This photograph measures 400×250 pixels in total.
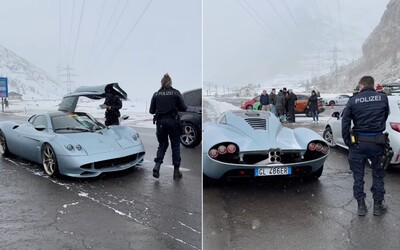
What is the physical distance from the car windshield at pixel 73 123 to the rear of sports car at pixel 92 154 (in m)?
0.12

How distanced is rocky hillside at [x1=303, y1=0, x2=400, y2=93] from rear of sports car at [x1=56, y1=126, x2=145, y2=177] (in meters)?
1.51

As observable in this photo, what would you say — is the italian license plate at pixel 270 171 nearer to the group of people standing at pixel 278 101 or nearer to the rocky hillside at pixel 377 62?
the group of people standing at pixel 278 101

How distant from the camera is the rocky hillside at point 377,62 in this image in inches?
104

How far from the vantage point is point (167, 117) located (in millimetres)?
1904

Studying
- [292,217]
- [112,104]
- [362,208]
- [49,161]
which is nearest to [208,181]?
[292,217]

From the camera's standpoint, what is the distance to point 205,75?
5.14 feet

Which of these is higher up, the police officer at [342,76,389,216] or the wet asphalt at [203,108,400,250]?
the police officer at [342,76,389,216]

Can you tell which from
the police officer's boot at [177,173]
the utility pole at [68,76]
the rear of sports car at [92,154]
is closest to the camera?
the utility pole at [68,76]

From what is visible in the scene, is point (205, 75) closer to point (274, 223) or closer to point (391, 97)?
point (274, 223)

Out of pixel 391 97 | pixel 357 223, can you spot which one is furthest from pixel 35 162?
pixel 391 97

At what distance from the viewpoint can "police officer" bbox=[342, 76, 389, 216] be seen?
7.88ft

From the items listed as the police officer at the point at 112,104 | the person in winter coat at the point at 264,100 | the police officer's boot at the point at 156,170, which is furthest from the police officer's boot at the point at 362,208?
the police officer at the point at 112,104

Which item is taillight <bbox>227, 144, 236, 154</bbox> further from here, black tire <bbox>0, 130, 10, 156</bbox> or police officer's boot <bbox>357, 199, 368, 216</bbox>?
black tire <bbox>0, 130, 10, 156</bbox>

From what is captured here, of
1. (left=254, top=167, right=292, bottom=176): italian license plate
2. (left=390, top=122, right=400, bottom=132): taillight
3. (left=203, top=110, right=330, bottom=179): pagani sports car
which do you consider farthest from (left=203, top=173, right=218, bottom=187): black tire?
(left=390, top=122, right=400, bottom=132): taillight
